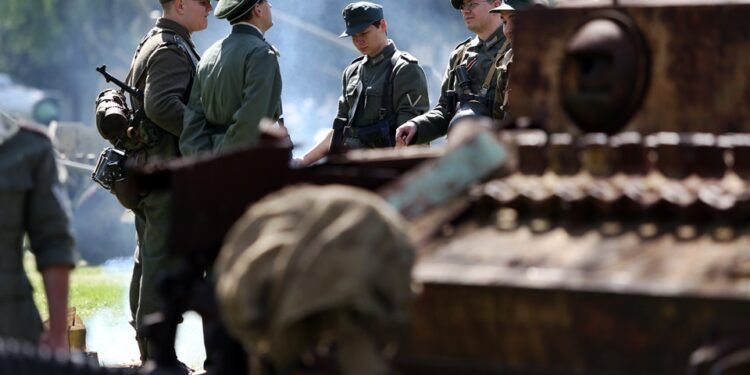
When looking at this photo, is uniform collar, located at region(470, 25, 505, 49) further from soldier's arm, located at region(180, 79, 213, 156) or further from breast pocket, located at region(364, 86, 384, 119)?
soldier's arm, located at region(180, 79, 213, 156)

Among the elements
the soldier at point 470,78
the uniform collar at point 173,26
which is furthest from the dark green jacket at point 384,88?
the uniform collar at point 173,26

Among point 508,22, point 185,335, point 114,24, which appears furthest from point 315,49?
point 114,24

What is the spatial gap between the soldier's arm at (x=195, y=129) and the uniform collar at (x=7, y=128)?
3.76 meters

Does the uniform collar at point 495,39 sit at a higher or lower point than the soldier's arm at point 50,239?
higher

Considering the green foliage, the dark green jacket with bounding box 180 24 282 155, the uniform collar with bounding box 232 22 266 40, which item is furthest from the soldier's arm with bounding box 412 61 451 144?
Result: the green foliage

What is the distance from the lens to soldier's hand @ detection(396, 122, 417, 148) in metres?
8.98

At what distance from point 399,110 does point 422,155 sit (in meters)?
5.25

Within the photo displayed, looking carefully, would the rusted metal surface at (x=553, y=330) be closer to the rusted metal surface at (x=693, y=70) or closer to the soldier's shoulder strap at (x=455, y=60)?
the rusted metal surface at (x=693, y=70)

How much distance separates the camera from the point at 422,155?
14.5ft

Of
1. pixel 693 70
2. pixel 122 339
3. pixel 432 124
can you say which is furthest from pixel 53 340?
pixel 122 339

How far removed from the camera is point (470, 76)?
951 centimetres

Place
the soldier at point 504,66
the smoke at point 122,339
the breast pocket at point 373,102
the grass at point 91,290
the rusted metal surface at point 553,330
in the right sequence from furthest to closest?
the grass at point 91,290 < the breast pocket at point 373,102 < the smoke at point 122,339 < the soldier at point 504,66 < the rusted metal surface at point 553,330

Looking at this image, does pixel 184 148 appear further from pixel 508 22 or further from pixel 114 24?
pixel 114 24

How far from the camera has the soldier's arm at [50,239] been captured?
475 centimetres
